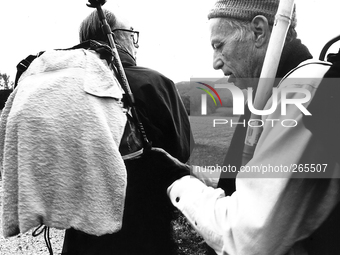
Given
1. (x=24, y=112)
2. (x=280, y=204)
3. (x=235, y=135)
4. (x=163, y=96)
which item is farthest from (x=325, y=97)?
(x=163, y=96)

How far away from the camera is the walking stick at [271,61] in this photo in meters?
1.09

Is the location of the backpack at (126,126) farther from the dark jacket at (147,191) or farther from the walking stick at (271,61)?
the walking stick at (271,61)

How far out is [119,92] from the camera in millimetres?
1388

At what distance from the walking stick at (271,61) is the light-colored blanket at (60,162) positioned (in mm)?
513

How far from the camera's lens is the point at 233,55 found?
1.37 meters

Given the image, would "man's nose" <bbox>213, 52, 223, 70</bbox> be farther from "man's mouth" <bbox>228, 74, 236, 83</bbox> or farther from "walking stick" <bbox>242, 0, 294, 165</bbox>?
"walking stick" <bbox>242, 0, 294, 165</bbox>

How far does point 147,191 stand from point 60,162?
20.8 inches

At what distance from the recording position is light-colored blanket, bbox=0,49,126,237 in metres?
1.20

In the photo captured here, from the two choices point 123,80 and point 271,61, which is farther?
point 123,80

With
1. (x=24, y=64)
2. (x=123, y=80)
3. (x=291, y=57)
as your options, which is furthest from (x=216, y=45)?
(x=24, y=64)

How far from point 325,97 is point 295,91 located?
90mm

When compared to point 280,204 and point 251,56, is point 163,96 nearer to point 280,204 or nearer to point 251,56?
point 251,56

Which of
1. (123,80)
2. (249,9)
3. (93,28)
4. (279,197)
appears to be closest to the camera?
(279,197)

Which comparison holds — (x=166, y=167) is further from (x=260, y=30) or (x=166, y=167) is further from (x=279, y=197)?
(x=260, y=30)
